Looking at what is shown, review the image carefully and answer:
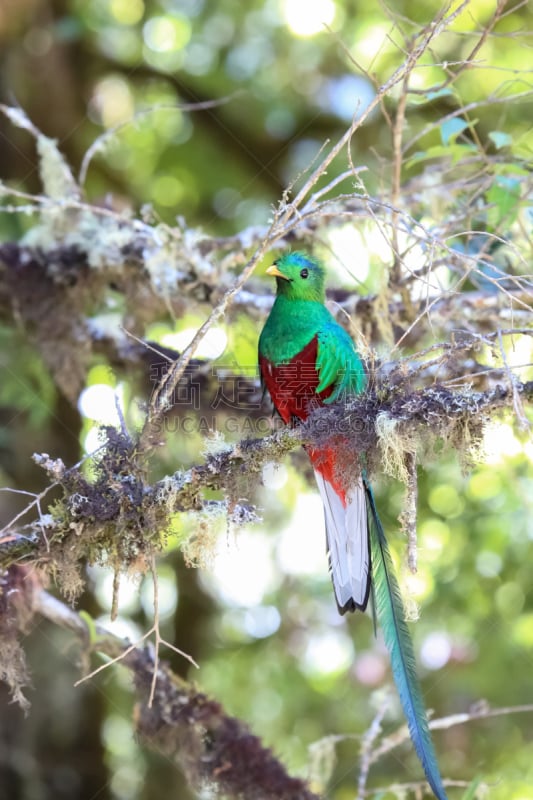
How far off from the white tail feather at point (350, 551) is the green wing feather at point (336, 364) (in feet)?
1.22

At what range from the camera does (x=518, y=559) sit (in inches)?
184

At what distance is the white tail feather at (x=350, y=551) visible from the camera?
9.26 feet

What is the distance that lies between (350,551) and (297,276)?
3.55 feet

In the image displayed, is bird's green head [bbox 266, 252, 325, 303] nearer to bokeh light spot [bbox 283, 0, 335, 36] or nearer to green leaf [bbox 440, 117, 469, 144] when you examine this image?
green leaf [bbox 440, 117, 469, 144]

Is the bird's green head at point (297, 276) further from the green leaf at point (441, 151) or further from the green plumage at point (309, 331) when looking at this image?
the green leaf at point (441, 151)

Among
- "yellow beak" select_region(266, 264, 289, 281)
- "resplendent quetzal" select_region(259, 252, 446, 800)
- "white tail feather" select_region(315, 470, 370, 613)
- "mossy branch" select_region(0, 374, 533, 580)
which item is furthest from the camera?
"yellow beak" select_region(266, 264, 289, 281)

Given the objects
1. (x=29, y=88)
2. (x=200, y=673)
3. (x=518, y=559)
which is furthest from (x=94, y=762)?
(x=29, y=88)

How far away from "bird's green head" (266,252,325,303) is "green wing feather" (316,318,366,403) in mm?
259

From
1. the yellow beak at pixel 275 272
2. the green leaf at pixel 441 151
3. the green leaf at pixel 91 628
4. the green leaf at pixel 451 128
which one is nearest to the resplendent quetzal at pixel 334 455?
the yellow beak at pixel 275 272

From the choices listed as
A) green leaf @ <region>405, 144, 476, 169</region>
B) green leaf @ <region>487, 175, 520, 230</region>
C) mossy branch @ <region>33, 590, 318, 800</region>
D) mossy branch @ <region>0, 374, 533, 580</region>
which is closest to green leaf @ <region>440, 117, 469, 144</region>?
green leaf @ <region>405, 144, 476, 169</region>

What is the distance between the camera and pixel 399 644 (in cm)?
253

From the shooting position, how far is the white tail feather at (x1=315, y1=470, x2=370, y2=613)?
2.82 m

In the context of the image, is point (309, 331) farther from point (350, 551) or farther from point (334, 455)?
point (334, 455)

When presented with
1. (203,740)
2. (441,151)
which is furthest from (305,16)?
(203,740)
